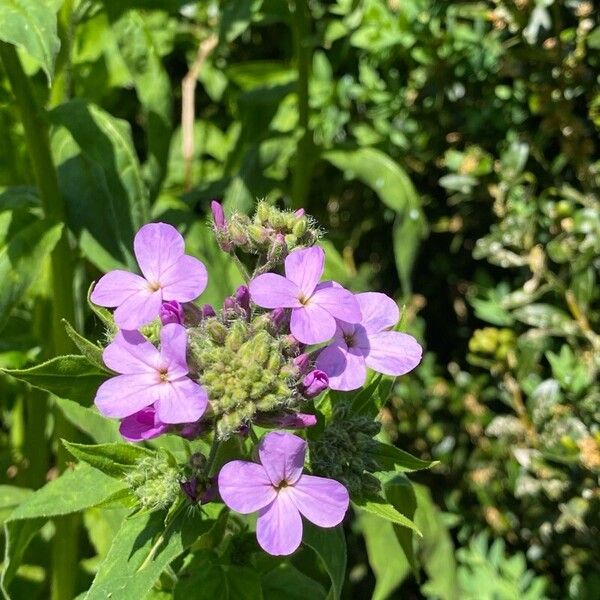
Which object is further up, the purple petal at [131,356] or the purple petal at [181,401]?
the purple petal at [131,356]

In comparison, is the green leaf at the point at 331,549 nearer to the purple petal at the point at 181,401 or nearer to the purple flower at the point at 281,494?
the purple flower at the point at 281,494

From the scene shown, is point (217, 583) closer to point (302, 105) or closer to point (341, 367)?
point (341, 367)

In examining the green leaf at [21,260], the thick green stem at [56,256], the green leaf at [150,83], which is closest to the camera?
the green leaf at [21,260]

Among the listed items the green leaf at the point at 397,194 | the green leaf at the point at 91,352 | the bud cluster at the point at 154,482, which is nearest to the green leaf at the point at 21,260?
the green leaf at the point at 91,352

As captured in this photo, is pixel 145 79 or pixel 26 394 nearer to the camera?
pixel 145 79

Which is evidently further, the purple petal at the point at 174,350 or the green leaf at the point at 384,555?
the green leaf at the point at 384,555

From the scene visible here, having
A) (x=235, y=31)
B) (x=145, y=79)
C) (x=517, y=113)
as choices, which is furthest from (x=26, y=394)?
(x=517, y=113)

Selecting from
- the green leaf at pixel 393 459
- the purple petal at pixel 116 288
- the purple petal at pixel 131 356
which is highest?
the purple petal at pixel 116 288

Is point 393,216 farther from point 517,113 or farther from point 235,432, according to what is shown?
point 235,432
